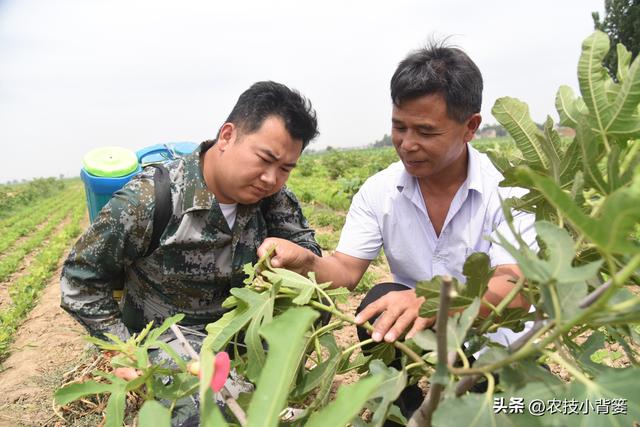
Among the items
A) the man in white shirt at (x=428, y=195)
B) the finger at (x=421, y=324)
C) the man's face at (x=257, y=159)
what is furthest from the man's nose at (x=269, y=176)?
the finger at (x=421, y=324)

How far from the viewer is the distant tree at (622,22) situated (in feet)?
41.5

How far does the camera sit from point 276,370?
552 mm

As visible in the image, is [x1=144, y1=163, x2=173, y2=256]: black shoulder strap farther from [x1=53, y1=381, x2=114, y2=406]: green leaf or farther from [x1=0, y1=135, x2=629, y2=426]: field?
[x1=53, y1=381, x2=114, y2=406]: green leaf

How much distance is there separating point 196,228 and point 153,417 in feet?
4.45

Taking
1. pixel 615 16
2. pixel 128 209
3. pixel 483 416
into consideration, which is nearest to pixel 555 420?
pixel 483 416

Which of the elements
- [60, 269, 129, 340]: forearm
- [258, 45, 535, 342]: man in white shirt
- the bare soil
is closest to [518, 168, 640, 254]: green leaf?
[258, 45, 535, 342]: man in white shirt

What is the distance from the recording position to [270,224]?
7.16 feet

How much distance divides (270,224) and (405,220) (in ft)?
2.03

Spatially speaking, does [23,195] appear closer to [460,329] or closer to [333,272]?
[333,272]

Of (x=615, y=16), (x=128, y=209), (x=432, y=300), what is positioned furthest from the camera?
(x=615, y=16)

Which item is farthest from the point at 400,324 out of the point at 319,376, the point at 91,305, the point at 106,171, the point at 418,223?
the point at 106,171

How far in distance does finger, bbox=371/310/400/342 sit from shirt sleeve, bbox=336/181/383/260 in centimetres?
103

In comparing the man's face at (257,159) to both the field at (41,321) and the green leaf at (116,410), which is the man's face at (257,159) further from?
the green leaf at (116,410)

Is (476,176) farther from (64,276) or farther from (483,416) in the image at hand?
(64,276)
